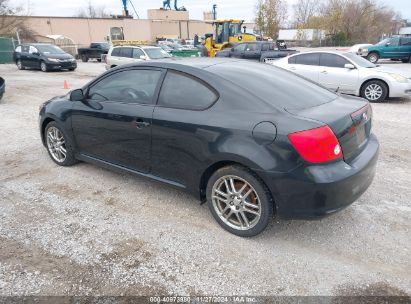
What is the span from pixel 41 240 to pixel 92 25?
50873 millimetres

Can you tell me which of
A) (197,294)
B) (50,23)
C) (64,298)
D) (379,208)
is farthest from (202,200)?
(50,23)

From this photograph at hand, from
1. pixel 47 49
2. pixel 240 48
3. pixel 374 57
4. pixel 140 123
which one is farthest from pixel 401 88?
pixel 47 49

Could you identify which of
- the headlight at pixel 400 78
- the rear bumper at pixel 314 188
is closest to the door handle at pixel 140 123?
the rear bumper at pixel 314 188

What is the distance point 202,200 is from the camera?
11.4 ft

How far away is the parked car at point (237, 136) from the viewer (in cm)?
276

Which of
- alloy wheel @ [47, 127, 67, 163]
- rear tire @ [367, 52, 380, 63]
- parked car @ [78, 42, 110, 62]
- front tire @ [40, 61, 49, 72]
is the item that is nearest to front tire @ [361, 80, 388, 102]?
alloy wheel @ [47, 127, 67, 163]

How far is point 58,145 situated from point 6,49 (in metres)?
27.5

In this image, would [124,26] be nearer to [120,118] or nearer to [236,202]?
[120,118]

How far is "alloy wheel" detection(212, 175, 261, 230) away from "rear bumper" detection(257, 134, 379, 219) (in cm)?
25

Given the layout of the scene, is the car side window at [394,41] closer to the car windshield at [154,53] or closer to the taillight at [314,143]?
the car windshield at [154,53]

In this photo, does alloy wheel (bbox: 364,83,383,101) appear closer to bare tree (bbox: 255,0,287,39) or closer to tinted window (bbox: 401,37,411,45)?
tinted window (bbox: 401,37,411,45)

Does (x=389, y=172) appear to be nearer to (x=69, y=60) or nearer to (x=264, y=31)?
(x=69, y=60)

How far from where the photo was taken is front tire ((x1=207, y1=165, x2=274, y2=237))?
2965mm

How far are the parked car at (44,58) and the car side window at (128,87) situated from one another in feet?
57.4
